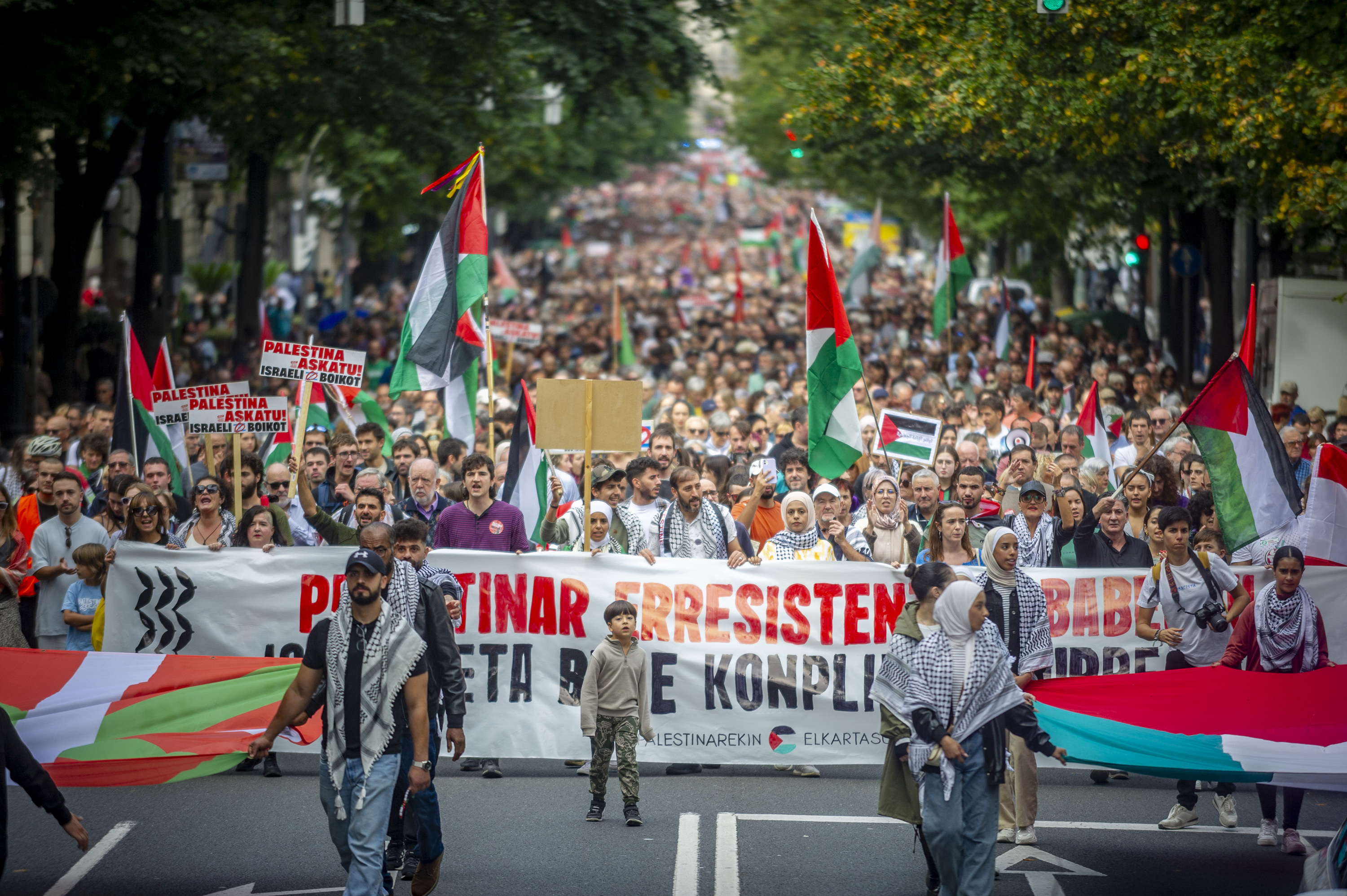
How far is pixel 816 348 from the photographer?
10.6 meters

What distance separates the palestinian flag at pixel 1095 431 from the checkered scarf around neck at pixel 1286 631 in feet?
17.2

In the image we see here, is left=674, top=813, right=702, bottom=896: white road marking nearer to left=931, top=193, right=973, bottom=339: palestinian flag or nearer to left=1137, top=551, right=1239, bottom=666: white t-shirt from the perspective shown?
left=1137, top=551, right=1239, bottom=666: white t-shirt

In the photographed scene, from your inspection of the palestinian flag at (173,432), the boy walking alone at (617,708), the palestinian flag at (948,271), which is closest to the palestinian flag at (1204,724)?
the boy walking alone at (617,708)

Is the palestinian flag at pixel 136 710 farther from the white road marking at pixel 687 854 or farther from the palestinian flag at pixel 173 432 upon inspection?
the palestinian flag at pixel 173 432

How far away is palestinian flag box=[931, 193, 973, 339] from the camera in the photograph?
1908 cm

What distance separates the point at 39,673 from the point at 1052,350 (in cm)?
1728

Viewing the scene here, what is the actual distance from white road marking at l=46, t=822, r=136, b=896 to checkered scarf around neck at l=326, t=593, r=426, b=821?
1.63 m

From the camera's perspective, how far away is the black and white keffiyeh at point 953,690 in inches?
259

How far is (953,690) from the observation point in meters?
6.60

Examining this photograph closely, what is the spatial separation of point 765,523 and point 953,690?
4.31m

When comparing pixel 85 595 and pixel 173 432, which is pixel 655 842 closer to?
pixel 85 595

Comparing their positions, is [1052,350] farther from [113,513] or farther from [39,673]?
[39,673]

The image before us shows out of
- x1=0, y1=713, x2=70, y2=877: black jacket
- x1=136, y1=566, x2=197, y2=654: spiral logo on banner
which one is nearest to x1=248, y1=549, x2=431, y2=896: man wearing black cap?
x1=0, y1=713, x2=70, y2=877: black jacket

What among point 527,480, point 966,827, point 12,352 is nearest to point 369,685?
point 966,827
